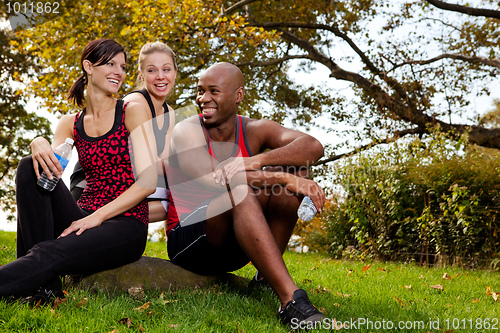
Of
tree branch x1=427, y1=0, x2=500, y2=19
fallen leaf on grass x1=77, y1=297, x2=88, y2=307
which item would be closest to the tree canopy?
tree branch x1=427, y1=0, x2=500, y2=19

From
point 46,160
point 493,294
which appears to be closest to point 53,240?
point 46,160

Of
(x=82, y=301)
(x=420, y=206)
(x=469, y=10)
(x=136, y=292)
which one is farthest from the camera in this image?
(x=469, y=10)

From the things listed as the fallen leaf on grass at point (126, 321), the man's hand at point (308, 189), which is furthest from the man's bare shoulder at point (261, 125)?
the fallen leaf on grass at point (126, 321)

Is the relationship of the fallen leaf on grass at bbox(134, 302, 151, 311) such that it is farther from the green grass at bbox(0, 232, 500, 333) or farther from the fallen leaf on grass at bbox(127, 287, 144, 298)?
the fallen leaf on grass at bbox(127, 287, 144, 298)

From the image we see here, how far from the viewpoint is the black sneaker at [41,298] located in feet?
8.76

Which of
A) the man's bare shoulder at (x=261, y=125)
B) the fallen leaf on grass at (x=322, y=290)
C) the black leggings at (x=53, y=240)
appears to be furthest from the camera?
the fallen leaf on grass at (x=322, y=290)

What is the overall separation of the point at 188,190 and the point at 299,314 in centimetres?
126

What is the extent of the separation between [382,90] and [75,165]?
952 centimetres

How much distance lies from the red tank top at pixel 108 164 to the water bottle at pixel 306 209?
3.45 feet

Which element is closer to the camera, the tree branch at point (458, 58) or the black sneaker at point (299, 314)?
the black sneaker at point (299, 314)

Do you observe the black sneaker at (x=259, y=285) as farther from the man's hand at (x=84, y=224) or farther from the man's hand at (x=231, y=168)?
the man's hand at (x=84, y=224)

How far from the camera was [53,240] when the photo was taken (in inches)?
108

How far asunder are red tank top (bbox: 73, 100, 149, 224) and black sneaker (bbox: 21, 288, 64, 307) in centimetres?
59

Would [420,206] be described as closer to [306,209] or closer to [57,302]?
[306,209]
